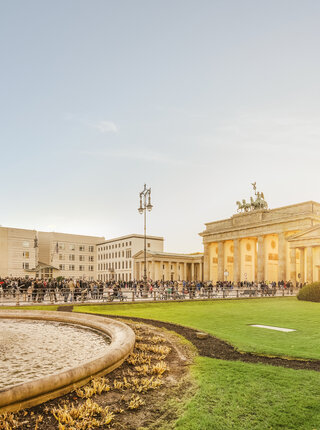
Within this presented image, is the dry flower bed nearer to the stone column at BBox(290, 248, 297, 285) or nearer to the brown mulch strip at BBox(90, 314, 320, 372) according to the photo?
the brown mulch strip at BBox(90, 314, 320, 372)

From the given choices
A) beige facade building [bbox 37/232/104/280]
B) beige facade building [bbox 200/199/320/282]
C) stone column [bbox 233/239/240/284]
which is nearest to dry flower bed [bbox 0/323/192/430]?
beige facade building [bbox 200/199/320/282]

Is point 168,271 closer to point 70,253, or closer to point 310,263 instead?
point 70,253

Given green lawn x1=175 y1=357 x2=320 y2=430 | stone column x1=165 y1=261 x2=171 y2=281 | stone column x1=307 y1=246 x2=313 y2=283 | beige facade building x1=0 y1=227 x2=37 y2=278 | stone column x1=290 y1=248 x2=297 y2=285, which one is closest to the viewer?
green lawn x1=175 y1=357 x2=320 y2=430

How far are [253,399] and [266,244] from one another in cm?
6795

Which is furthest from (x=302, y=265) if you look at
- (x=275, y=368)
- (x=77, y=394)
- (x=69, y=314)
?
(x=77, y=394)

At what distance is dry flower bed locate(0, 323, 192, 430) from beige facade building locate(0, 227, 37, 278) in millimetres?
84030

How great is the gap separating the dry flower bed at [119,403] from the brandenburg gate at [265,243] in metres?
47.3

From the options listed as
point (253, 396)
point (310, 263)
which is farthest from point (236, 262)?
point (253, 396)

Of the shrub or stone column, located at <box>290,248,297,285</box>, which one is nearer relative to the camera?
the shrub

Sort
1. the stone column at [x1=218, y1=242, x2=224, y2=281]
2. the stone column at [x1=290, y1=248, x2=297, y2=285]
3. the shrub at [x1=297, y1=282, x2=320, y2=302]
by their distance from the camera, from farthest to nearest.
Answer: the stone column at [x1=218, y1=242, x2=224, y2=281] < the stone column at [x1=290, y1=248, x2=297, y2=285] < the shrub at [x1=297, y1=282, x2=320, y2=302]

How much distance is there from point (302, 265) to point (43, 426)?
177ft

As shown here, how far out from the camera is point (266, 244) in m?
71.4

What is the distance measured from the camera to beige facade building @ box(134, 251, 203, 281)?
89.9 m

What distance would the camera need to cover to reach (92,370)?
20.9 feet
